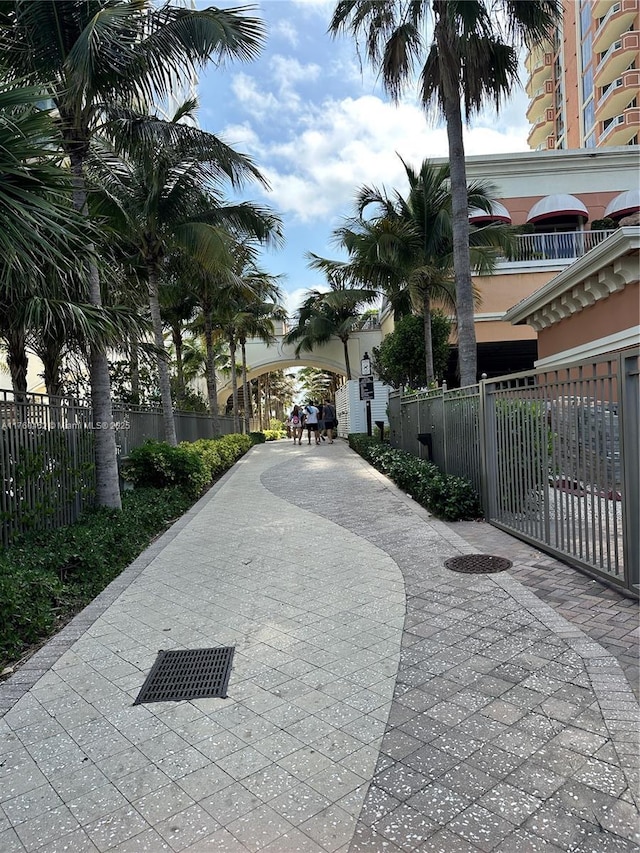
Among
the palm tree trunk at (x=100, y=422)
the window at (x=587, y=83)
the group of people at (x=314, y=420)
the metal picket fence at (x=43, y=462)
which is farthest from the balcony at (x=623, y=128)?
the metal picket fence at (x=43, y=462)

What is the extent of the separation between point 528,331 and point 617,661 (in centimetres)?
1780

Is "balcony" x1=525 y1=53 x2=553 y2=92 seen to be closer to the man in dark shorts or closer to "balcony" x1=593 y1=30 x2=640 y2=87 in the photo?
"balcony" x1=593 y1=30 x2=640 y2=87

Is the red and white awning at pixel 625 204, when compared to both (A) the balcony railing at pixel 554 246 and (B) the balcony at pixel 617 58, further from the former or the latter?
(B) the balcony at pixel 617 58

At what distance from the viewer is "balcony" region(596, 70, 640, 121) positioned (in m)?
34.4

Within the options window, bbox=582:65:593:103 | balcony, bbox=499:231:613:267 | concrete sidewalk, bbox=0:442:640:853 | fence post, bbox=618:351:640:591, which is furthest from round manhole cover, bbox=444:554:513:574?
window, bbox=582:65:593:103

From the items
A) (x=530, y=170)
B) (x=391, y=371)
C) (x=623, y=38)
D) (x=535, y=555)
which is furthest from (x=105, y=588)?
(x=623, y=38)

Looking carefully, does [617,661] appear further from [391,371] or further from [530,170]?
[530,170]

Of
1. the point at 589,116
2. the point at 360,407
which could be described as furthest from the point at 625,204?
the point at 589,116

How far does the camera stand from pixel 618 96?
1391 inches

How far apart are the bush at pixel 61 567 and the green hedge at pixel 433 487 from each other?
4.07 m

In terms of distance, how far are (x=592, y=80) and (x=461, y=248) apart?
40081 millimetres

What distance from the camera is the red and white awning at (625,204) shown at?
780 inches

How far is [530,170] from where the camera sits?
20.9 meters

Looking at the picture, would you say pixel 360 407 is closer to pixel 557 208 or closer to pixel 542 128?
pixel 557 208
